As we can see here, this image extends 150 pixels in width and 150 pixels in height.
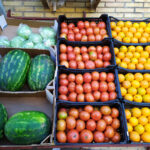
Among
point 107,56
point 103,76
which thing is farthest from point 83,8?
point 103,76

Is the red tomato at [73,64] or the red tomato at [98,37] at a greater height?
the red tomato at [98,37]

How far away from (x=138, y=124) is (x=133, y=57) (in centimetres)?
101

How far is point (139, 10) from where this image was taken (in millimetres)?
3057

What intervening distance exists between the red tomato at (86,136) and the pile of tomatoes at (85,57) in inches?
34.2

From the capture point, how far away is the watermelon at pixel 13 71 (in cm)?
168

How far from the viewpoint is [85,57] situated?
203 cm

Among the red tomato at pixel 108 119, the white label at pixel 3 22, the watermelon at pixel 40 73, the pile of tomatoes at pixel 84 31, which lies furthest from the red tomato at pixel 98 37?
the white label at pixel 3 22

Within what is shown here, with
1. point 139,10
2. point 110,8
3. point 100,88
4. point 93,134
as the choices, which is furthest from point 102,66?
point 139,10

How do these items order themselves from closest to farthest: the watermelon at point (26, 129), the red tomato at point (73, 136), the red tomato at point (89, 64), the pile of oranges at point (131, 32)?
the watermelon at point (26, 129)
the red tomato at point (73, 136)
the red tomato at point (89, 64)
the pile of oranges at point (131, 32)

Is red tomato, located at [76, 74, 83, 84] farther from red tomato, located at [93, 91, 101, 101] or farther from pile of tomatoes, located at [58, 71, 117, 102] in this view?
red tomato, located at [93, 91, 101, 101]

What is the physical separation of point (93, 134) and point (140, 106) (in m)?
0.80

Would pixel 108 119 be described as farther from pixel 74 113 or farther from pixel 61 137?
pixel 61 137

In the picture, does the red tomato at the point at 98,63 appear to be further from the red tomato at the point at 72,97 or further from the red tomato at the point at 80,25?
the red tomato at the point at 80,25

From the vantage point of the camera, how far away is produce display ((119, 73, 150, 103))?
6.15 ft
